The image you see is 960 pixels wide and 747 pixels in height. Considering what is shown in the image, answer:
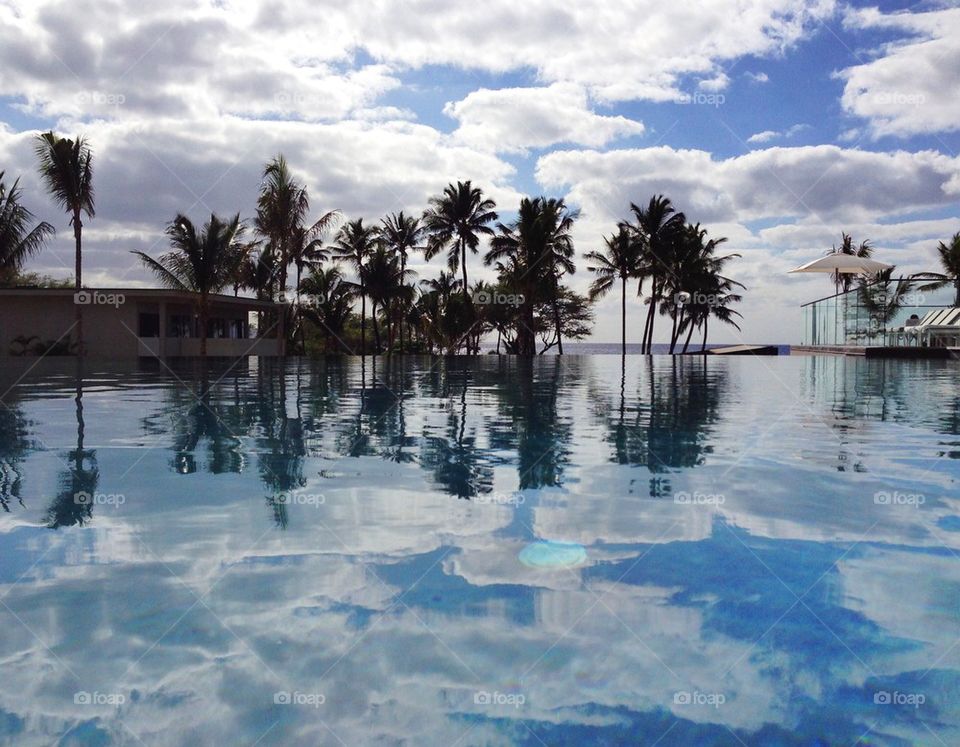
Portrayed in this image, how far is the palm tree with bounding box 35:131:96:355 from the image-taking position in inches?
1195

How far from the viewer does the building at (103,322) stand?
32.4 m

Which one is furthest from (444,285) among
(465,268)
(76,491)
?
(76,491)

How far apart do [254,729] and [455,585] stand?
4.25 ft

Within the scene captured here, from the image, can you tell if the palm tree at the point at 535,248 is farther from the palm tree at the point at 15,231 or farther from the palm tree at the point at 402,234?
the palm tree at the point at 15,231

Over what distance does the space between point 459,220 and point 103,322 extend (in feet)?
62.9

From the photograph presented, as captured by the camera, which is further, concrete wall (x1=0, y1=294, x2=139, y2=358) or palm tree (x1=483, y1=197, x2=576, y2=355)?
palm tree (x1=483, y1=197, x2=576, y2=355)

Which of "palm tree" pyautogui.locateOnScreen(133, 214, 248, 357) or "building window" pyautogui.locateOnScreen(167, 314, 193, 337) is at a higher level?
"palm tree" pyautogui.locateOnScreen(133, 214, 248, 357)

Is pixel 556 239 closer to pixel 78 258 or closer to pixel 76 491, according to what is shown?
pixel 78 258

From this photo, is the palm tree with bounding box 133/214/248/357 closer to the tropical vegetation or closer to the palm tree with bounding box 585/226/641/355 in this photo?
the tropical vegetation

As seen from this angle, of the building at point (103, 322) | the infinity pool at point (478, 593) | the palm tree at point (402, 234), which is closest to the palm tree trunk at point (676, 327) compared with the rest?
the palm tree at point (402, 234)

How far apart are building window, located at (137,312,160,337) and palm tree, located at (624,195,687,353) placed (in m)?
26.3

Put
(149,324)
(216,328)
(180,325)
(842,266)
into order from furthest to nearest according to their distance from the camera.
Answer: (216,328) < (180,325) < (149,324) < (842,266)

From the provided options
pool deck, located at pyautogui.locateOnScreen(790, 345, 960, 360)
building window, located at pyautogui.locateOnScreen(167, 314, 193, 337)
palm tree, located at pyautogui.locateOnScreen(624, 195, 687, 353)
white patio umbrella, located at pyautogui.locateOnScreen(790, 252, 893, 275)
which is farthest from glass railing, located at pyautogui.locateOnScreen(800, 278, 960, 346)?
building window, located at pyautogui.locateOnScreen(167, 314, 193, 337)

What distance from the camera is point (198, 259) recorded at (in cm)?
3167
